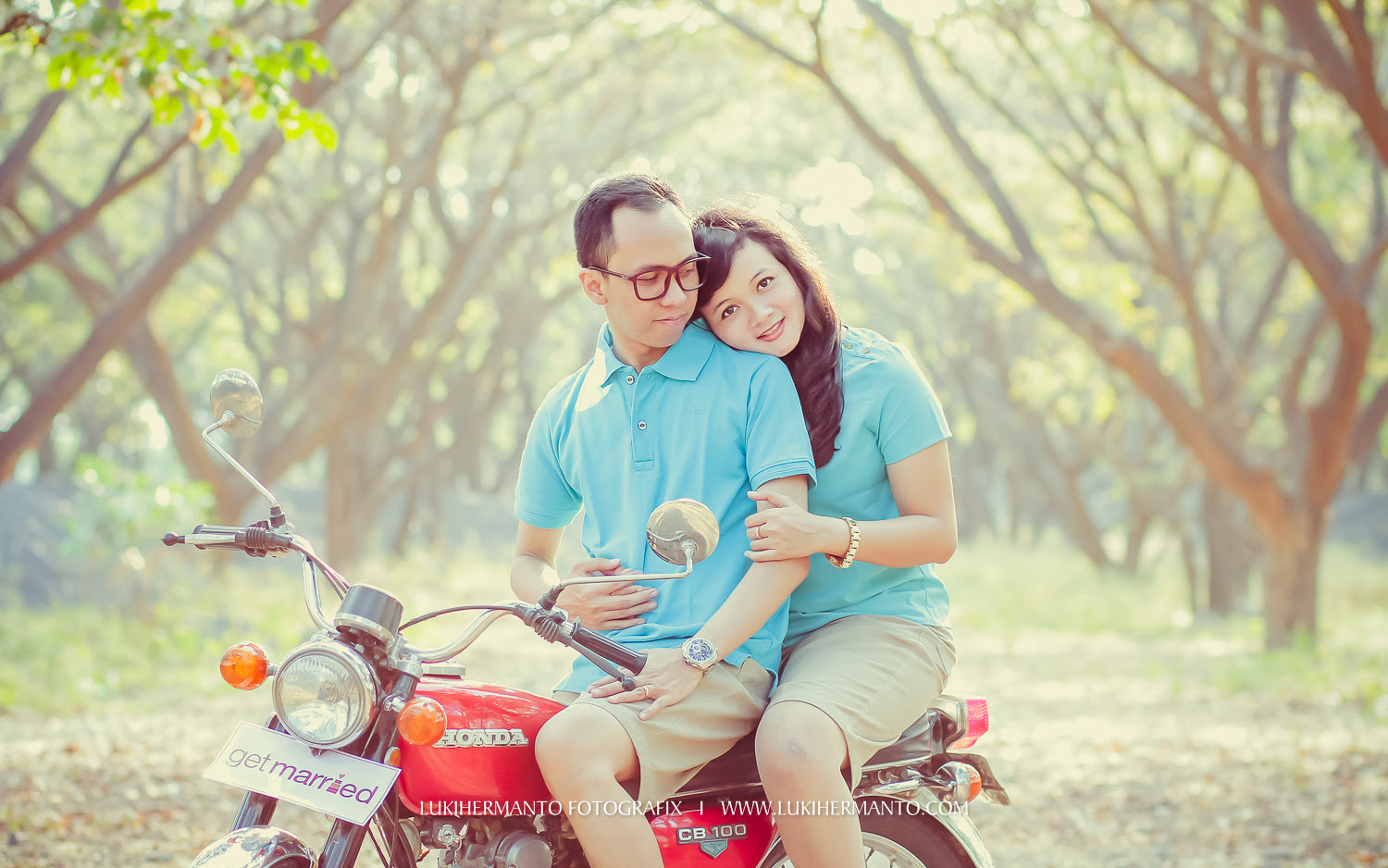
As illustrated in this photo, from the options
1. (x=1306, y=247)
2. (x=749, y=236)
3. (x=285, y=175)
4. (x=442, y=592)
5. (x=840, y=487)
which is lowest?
(x=442, y=592)

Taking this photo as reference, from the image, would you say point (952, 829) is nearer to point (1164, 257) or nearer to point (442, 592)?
point (1164, 257)

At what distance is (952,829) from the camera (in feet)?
9.53

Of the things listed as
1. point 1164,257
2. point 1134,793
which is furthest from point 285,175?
point 1134,793

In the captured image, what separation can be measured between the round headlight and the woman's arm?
0.79 meters

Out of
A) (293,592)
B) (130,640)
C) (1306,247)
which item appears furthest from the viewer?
(293,592)

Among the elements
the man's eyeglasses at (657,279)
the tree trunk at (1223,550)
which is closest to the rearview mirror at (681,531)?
the man's eyeglasses at (657,279)

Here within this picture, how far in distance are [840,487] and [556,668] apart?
8.13m

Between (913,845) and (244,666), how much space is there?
1570mm

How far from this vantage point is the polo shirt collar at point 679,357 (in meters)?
2.77

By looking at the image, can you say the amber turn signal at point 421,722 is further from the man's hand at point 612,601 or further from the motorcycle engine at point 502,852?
the man's hand at point 612,601

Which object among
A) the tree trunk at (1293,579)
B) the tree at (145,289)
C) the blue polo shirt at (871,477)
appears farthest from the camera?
the tree trunk at (1293,579)

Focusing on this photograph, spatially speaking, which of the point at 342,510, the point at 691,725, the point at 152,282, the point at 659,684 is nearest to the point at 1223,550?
the point at 342,510

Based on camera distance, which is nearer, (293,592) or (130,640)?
(130,640)

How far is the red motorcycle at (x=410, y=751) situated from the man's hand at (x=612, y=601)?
208 mm
